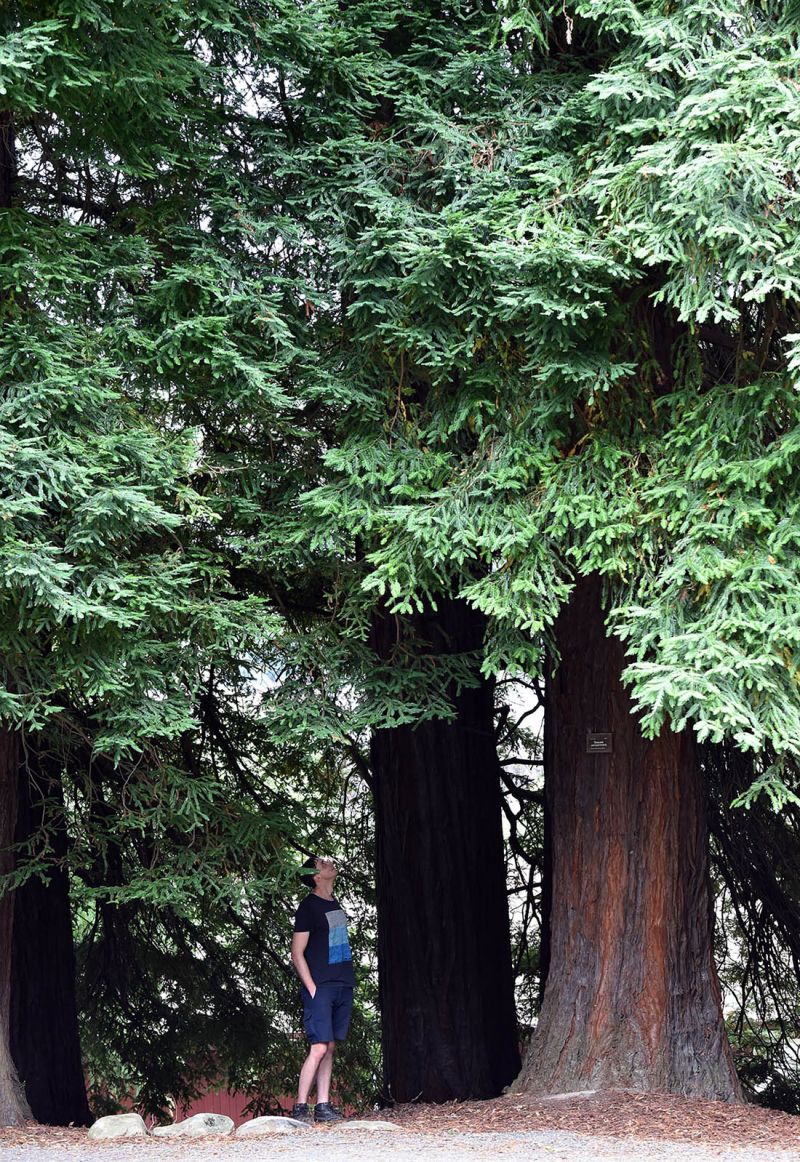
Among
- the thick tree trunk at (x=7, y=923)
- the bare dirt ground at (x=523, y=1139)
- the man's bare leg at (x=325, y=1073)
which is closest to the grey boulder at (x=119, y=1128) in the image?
the bare dirt ground at (x=523, y=1139)

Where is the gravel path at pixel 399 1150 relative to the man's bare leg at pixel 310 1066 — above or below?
below

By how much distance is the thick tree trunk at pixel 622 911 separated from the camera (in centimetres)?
745

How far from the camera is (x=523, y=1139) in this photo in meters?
6.40

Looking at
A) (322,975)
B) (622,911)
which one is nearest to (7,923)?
(322,975)

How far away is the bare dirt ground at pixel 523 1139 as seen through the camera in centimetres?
611

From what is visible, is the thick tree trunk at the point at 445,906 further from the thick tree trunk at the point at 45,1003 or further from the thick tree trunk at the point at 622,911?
the thick tree trunk at the point at 45,1003

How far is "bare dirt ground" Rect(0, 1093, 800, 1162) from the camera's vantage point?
6.11 meters

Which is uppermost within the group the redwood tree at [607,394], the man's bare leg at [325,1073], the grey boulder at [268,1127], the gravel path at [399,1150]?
Result: the redwood tree at [607,394]

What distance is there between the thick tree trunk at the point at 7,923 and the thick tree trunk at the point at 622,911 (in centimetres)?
297

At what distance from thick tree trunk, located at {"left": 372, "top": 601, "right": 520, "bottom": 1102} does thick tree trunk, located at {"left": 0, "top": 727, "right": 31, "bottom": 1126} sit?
291cm

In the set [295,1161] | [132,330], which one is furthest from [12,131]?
[295,1161]

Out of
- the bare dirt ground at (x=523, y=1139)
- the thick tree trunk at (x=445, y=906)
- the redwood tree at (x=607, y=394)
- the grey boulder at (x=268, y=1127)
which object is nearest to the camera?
the redwood tree at (x=607, y=394)

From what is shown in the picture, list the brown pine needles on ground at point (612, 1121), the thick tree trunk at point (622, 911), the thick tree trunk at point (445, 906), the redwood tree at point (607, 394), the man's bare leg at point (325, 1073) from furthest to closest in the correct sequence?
the thick tree trunk at point (445, 906) → the thick tree trunk at point (622, 911) → the man's bare leg at point (325, 1073) → the brown pine needles on ground at point (612, 1121) → the redwood tree at point (607, 394)

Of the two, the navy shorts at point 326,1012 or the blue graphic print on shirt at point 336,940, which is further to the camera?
the blue graphic print on shirt at point 336,940
